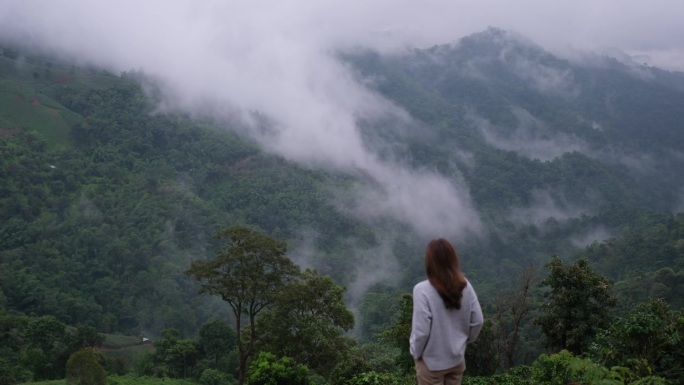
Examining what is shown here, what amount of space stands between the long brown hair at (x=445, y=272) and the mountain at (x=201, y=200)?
49.6 m

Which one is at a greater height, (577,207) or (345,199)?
(577,207)

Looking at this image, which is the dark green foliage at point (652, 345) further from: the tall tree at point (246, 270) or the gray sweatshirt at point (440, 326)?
the tall tree at point (246, 270)

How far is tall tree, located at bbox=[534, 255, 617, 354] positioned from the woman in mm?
11981

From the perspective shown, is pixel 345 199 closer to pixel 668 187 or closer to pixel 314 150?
pixel 314 150

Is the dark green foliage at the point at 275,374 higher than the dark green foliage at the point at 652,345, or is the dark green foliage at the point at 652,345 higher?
the dark green foliage at the point at 652,345

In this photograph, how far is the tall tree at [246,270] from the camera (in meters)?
16.0

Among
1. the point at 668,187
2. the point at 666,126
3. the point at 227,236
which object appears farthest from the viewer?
the point at 666,126

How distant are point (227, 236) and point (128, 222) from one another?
52655 millimetres

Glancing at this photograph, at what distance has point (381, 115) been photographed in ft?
Answer: 532

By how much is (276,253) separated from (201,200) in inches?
2428

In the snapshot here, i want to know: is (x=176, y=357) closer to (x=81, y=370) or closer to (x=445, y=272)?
(x=81, y=370)

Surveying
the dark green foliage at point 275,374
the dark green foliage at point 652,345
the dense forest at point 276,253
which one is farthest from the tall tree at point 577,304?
the dark green foliage at point 275,374

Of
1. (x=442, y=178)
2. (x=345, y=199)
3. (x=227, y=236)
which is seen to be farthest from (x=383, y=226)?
(x=227, y=236)

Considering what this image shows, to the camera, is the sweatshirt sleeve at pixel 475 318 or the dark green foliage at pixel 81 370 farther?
the dark green foliage at pixel 81 370
